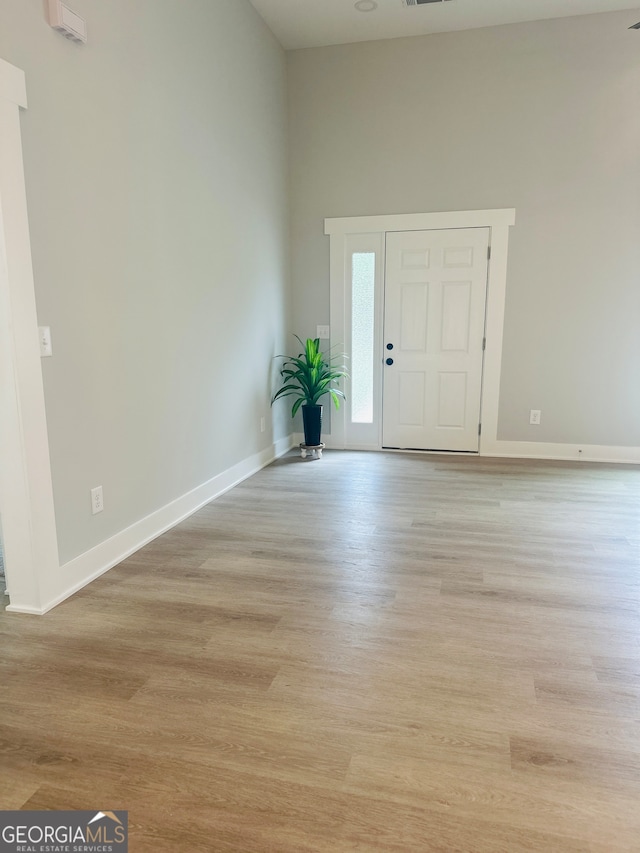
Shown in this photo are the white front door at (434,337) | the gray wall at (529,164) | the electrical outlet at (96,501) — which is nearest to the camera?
the electrical outlet at (96,501)

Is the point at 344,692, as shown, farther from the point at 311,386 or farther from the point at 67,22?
the point at 311,386

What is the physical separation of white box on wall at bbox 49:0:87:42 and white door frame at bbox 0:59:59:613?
0.34m

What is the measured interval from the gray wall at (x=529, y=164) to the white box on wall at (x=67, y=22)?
2.96 m

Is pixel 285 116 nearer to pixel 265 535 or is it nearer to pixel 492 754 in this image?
pixel 265 535

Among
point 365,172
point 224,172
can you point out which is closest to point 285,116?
point 365,172

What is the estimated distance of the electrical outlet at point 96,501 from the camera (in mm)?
2752

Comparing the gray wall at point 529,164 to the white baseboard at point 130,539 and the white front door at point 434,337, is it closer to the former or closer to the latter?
the white front door at point 434,337

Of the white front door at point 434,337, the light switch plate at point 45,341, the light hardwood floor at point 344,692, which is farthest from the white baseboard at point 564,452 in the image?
the light switch plate at point 45,341

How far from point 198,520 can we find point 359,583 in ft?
4.30

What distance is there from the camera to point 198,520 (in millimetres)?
3576

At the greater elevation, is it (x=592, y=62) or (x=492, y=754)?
(x=592, y=62)

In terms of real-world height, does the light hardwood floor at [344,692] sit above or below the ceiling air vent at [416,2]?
below

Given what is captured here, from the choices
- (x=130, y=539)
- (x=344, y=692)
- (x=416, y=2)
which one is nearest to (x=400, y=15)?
(x=416, y=2)
